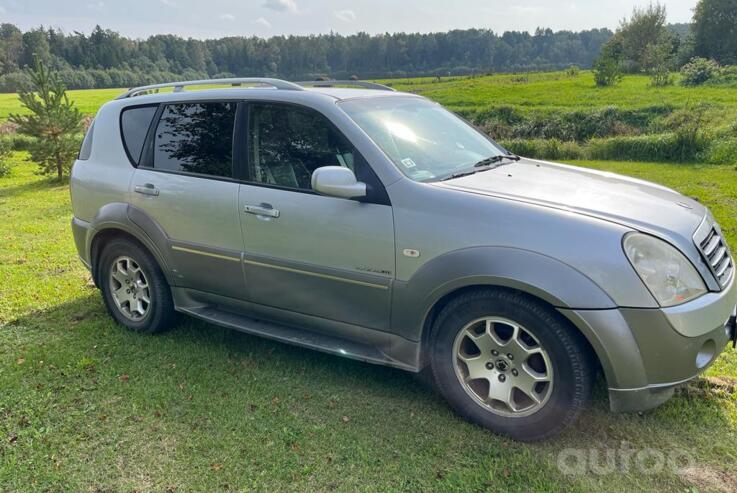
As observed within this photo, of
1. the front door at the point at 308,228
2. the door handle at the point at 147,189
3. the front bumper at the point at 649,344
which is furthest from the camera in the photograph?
the door handle at the point at 147,189

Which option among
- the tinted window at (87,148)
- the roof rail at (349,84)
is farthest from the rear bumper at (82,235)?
the roof rail at (349,84)

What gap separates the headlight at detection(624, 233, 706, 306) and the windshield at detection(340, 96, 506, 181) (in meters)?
1.13

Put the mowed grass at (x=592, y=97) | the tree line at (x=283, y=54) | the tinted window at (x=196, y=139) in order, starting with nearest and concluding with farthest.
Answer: the tinted window at (x=196, y=139) < the mowed grass at (x=592, y=97) < the tree line at (x=283, y=54)

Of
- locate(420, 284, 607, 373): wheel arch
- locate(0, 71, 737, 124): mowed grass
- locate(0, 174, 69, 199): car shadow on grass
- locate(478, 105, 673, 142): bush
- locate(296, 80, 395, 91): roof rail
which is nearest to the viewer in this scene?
locate(420, 284, 607, 373): wheel arch

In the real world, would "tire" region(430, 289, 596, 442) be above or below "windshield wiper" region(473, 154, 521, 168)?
below

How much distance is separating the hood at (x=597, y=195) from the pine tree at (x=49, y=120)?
12.7 meters

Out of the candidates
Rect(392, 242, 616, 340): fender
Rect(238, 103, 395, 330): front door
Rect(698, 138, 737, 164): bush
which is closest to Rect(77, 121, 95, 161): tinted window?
Rect(238, 103, 395, 330): front door

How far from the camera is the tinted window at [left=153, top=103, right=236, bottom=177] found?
143 inches

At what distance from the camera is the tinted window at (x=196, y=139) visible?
3.62m

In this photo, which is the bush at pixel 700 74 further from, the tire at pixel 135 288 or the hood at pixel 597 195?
the tire at pixel 135 288

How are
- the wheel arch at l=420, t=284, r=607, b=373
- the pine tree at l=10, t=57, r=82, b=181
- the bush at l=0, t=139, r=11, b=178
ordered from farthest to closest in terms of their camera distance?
1. the bush at l=0, t=139, r=11, b=178
2. the pine tree at l=10, t=57, r=82, b=181
3. the wheel arch at l=420, t=284, r=607, b=373

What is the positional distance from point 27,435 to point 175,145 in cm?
211

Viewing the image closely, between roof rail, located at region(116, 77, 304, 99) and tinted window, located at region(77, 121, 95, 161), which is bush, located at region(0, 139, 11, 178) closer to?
tinted window, located at region(77, 121, 95, 161)

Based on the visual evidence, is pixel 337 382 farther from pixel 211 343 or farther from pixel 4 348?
pixel 4 348
